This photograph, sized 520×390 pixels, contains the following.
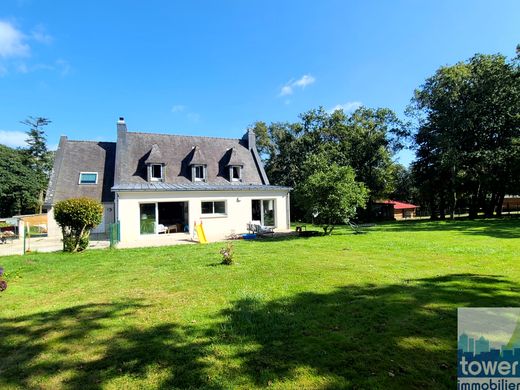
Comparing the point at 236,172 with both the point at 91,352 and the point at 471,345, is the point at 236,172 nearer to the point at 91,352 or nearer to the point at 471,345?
the point at 91,352

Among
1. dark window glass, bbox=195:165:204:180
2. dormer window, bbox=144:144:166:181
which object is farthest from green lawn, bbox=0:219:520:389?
dark window glass, bbox=195:165:204:180

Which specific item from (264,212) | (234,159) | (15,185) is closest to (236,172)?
(234,159)

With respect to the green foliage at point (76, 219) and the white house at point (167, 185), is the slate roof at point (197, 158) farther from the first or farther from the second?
the green foliage at point (76, 219)

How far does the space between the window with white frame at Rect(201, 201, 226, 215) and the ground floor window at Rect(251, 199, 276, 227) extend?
294 centimetres

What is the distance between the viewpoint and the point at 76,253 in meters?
13.3

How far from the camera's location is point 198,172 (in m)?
24.1

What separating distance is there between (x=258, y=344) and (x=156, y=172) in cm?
2033

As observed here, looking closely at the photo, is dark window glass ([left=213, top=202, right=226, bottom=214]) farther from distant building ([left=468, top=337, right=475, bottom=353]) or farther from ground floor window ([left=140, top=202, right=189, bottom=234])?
distant building ([left=468, top=337, right=475, bottom=353])

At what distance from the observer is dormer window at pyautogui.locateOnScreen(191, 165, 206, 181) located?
23594mm

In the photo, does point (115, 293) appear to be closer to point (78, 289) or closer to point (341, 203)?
point (78, 289)

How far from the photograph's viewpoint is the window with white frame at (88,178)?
79.6 ft

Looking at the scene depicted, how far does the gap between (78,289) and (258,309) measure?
15.5 ft

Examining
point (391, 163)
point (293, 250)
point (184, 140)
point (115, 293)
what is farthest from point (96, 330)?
point (391, 163)

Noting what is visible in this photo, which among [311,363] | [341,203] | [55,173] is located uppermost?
[55,173]
